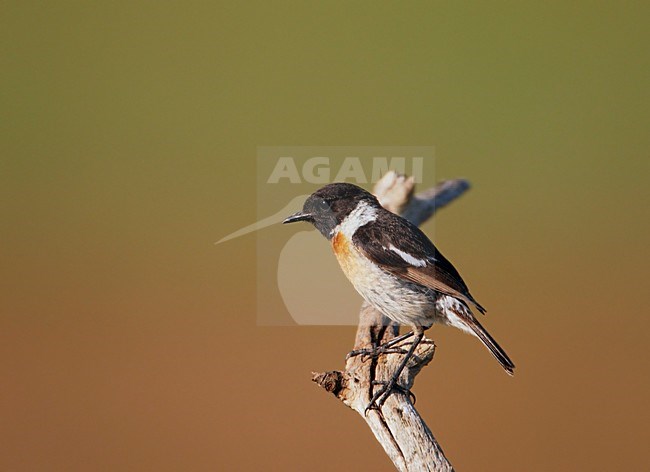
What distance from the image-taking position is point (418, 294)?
3.22 m

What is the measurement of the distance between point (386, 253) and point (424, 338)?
1.83 ft

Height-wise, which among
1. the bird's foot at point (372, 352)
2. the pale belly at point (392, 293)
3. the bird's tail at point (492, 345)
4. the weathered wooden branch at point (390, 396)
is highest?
the pale belly at point (392, 293)

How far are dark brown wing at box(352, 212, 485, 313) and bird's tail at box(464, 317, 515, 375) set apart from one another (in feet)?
0.31

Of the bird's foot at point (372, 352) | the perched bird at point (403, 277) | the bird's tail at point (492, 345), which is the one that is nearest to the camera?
the bird's tail at point (492, 345)

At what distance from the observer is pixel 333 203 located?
350 cm

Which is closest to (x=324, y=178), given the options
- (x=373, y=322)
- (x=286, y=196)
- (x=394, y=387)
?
(x=286, y=196)

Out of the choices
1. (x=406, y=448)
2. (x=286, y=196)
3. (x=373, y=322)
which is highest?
(x=286, y=196)

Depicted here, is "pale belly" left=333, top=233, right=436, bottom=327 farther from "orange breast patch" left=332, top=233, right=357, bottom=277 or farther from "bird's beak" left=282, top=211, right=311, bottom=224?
"bird's beak" left=282, top=211, right=311, bottom=224

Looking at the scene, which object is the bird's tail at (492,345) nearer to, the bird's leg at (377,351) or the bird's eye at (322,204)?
the bird's leg at (377,351)

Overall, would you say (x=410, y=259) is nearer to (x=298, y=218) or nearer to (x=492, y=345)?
(x=492, y=345)

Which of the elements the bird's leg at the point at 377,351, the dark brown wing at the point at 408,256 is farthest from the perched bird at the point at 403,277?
the bird's leg at the point at 377,351

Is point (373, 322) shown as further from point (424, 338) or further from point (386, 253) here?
point (386, 253)

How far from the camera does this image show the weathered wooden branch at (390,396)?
9.37 ft

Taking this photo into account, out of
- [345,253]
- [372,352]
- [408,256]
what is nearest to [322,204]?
[345,253]
